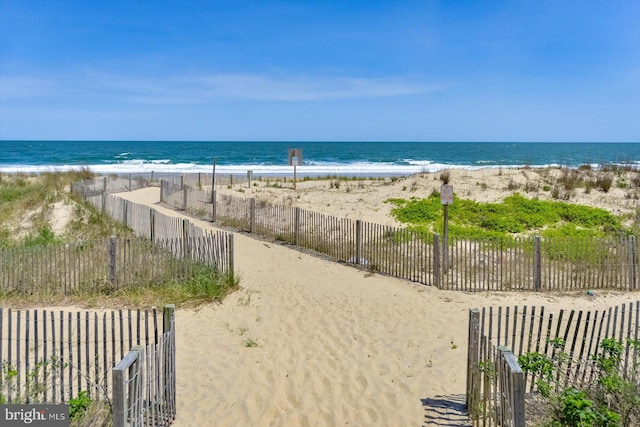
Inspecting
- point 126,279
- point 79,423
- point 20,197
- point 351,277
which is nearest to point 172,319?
point 79,423

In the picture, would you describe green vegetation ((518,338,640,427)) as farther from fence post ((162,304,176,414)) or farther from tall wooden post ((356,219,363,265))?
tall wooden post ((356,219,363,265))

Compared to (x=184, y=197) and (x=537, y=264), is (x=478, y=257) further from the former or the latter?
(x=184, y=197)

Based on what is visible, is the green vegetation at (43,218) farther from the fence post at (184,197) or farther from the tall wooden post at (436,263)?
the tall wooden post at (436,263)

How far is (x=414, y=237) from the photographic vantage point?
11.3 m

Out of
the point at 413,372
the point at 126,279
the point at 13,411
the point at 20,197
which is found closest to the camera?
the point at 13,411

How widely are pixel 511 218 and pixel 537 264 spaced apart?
6.68 metres

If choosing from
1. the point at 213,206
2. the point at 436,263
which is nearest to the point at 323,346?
the point at 436,263

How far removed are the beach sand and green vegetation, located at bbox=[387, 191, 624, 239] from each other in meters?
4.64

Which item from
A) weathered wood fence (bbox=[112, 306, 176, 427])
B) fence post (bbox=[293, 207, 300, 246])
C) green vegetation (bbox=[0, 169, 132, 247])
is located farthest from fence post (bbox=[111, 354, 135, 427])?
green vegetation (bbox=[0, 169, 132, 247])

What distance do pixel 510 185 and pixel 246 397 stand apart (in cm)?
2060

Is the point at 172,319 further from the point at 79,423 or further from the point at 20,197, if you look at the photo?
the point at 20,197

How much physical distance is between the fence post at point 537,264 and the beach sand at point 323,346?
0.36 meters

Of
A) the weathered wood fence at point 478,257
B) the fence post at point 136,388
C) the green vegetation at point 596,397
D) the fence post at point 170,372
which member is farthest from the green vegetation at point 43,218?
the green vegetation at point 596,397

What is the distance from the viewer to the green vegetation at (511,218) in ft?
48.4
